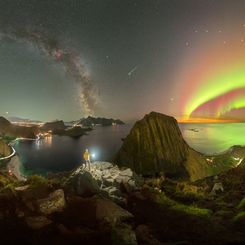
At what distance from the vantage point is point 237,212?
17.0 meters

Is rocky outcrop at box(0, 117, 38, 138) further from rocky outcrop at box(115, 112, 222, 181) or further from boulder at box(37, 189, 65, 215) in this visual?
boulder at box(37, 189, 65, 215)

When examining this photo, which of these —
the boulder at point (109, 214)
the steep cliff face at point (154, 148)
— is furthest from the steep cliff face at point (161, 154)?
the boulder at point (109, 214)

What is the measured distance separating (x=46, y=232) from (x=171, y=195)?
11.1 meters

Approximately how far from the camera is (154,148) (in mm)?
33219

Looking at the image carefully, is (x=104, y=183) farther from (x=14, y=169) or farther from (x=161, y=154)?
(x=14, y=169)

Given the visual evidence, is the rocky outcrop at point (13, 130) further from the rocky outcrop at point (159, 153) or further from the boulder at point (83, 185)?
the boulder at point (83, 185)

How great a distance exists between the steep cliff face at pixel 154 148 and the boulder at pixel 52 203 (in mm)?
16361

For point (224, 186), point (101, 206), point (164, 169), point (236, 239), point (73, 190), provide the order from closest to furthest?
1. point (236, 239)
2. point (101, 206)
3. point (73, 190)
4. point (224, 186)
5. point (164, 169)

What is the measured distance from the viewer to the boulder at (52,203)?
15.8 meters

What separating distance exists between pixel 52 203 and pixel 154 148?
62.1ft

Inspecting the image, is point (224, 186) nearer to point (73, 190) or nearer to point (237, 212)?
point (237, 212)

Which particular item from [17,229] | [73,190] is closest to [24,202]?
[17,229]

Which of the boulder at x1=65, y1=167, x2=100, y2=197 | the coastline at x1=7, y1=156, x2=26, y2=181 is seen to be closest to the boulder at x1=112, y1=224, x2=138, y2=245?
the boulder at x1=65, y1=167, x2=100, y2=197

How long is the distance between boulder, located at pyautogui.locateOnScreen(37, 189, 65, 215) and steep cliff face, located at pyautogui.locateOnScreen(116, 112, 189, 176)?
16361 millimetres
